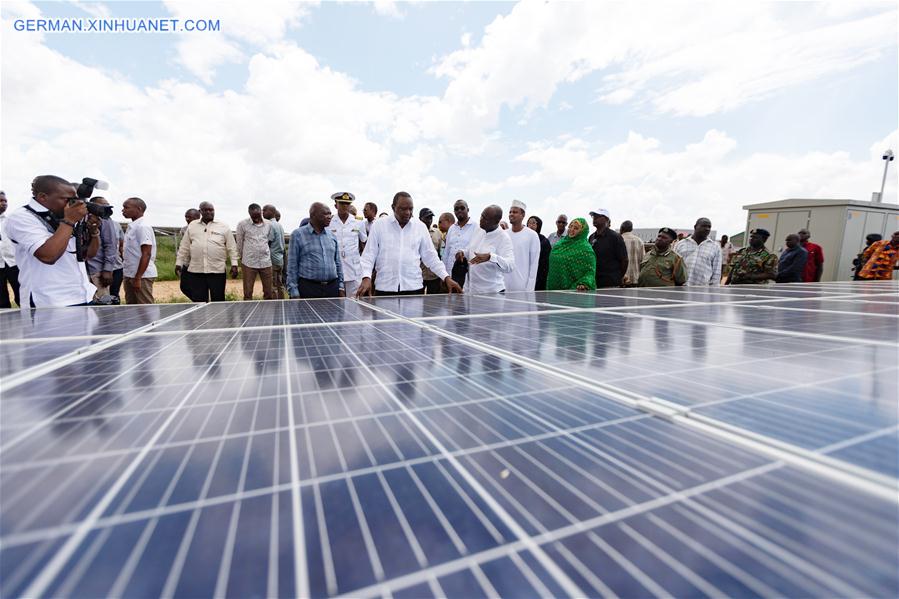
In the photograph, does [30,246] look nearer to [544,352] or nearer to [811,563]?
[544,352]

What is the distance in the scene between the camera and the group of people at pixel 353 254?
11.2 ft

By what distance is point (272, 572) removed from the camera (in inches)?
17.0

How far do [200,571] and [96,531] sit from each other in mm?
163

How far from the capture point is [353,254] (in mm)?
7453

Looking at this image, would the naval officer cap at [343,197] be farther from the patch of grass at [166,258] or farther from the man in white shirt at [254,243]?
the patch of grass at [166,258]

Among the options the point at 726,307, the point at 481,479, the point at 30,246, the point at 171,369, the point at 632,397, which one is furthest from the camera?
the point at 30,246

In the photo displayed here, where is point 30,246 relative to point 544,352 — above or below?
above

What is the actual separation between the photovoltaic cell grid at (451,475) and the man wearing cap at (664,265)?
18.2 ft

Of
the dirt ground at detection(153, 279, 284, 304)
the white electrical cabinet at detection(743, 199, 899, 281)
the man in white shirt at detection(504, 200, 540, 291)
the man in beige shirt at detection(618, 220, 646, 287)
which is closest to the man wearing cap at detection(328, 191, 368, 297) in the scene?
the man in white shirt at detection(504, 200, 540, 291)

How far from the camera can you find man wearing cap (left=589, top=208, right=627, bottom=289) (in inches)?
249

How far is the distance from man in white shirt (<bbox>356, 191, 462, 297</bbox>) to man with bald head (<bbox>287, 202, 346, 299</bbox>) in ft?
Result: 1.97

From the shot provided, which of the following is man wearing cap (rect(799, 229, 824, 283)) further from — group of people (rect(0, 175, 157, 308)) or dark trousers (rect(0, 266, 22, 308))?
dark trousers (rect(0, 266, 22, 308))

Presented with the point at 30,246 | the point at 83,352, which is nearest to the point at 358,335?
the point at 83,352

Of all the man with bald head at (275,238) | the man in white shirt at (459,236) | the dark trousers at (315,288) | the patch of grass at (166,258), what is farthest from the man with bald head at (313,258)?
the patch of grass at (166,258)
